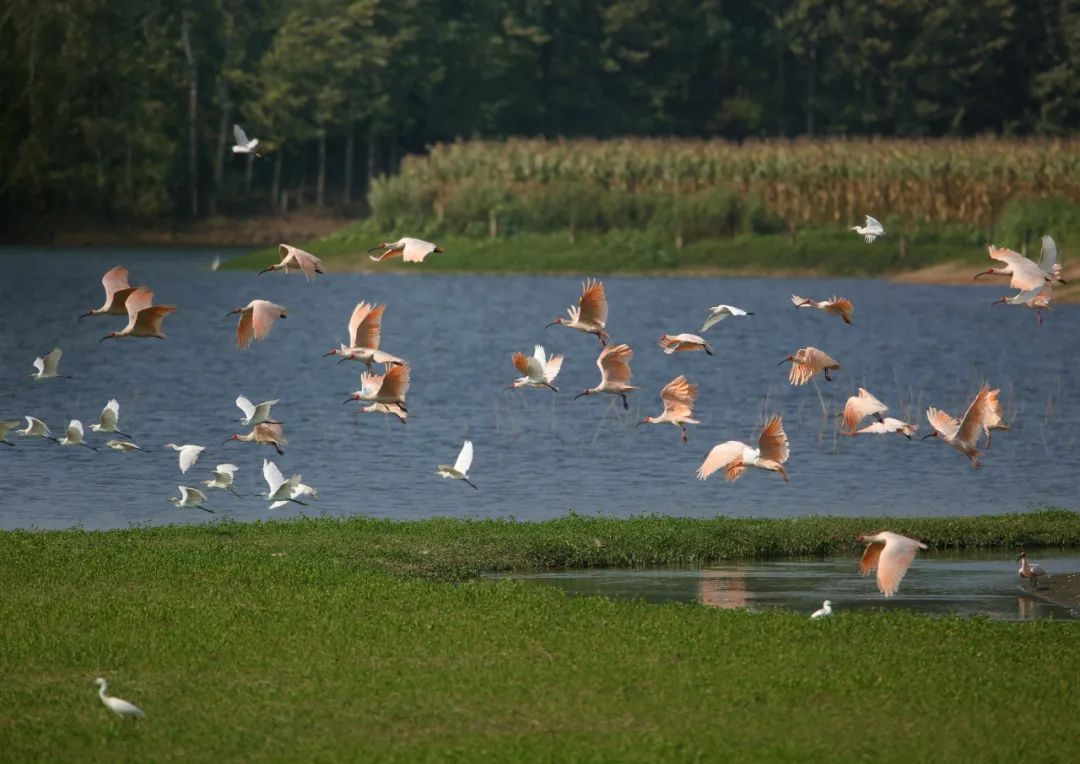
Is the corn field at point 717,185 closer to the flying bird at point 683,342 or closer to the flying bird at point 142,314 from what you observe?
the flying bird at point 683,342

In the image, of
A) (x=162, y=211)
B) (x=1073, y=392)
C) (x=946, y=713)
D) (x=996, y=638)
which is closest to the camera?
(x=946, y=713)

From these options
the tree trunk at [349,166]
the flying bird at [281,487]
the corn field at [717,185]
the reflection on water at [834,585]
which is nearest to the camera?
the reflection on water at [834,585]

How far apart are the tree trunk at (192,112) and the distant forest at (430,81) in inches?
4.9

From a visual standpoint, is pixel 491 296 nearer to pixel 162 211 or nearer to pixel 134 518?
pixel 162 211

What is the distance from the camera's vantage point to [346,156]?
91.7m

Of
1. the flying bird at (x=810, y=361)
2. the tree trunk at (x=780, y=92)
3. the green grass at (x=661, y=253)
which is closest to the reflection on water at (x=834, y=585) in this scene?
the flying bird at (x=810, y=361)

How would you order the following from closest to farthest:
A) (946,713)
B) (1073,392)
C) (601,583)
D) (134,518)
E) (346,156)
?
(946,713), (601,583), (134,518), (1073,392), (346,156)

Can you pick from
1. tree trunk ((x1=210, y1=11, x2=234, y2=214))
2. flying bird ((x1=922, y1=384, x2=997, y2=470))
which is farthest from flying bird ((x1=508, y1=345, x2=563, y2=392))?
tree trunk ((x1=210, y1=11, x2=234, y2=214))

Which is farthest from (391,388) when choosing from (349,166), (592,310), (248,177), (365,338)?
(349,166)

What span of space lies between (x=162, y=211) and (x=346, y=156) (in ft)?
36.3

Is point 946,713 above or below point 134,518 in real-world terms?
above

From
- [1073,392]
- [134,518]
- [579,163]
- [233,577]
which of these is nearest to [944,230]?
[579,163]

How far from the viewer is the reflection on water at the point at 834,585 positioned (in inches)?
756

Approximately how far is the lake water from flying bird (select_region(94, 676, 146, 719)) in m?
10.4
